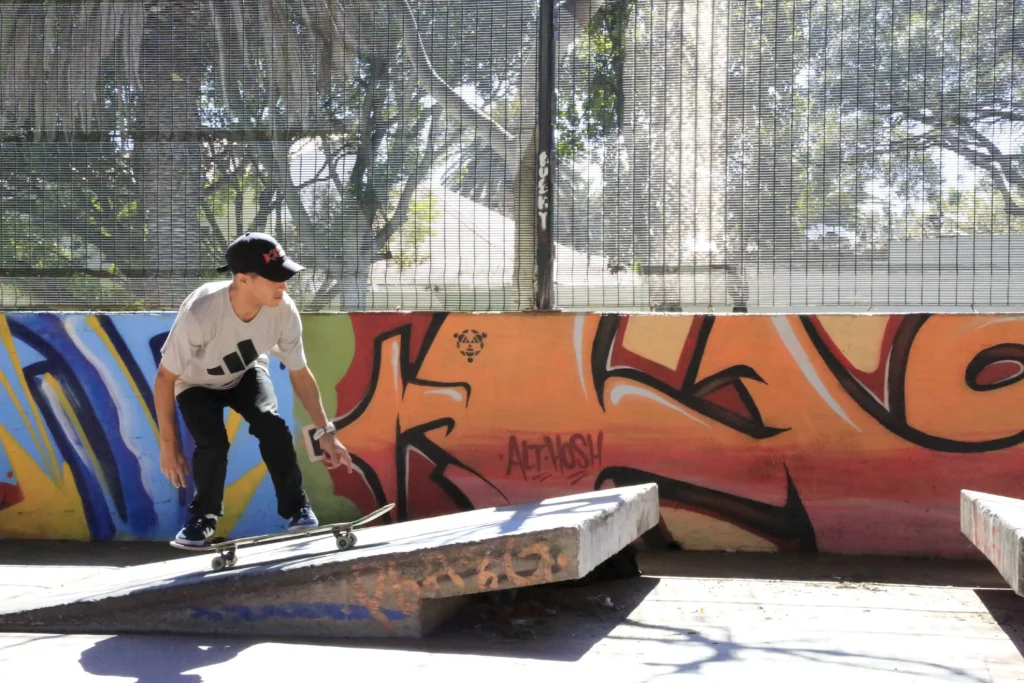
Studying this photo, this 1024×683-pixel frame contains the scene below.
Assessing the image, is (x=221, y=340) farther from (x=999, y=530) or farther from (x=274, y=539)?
(x=999, y=530)

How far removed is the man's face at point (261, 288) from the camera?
441 cm

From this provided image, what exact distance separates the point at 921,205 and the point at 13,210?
20.0 feet

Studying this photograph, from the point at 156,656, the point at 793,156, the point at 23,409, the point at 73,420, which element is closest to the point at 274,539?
the point at 156,656

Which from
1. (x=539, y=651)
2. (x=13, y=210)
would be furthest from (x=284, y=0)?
(x=539, y=651)

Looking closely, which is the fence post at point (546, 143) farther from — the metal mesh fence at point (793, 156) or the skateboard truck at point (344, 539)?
the skateboard truck at point (344, 539)

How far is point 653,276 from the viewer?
6.34 m

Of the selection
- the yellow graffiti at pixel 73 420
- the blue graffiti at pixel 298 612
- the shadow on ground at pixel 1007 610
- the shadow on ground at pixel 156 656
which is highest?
the yellow graffiti at pixel 73 420

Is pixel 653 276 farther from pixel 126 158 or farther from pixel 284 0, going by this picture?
pixel 126 158

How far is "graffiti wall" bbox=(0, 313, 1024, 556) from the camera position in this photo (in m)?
5.91

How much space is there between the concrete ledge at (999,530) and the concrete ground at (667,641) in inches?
13.4

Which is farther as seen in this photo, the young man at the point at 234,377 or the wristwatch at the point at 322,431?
the wristwatch at the point at 322,431

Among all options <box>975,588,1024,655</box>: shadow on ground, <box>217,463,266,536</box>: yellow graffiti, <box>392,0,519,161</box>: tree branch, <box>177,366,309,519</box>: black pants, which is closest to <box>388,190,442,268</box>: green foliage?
<box>392,0,519,161</box>: tree branch

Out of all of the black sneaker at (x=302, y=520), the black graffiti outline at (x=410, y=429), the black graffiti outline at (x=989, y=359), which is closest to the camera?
the black sneaker at (x=302, y=520)

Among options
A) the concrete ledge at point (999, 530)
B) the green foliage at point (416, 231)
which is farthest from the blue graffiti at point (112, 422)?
the concrete ledge at point (999, 530)
